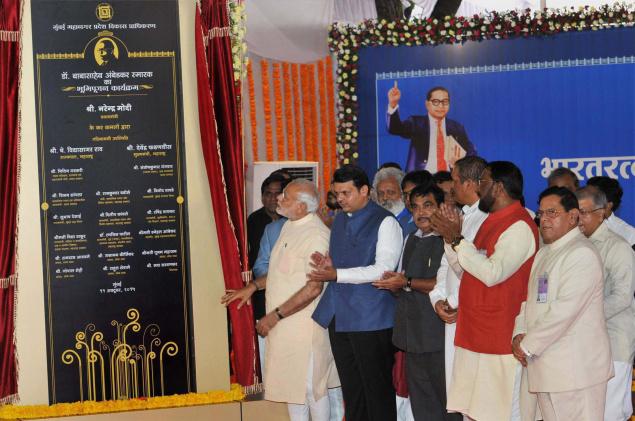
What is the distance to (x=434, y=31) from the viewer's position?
9.27m

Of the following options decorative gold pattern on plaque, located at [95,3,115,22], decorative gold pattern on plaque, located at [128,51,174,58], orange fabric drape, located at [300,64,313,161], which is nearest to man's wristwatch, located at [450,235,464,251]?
decorative gold pattern on plaque, located at [128,51,174,58]

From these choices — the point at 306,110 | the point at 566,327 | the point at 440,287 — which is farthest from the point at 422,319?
the point at 306,110

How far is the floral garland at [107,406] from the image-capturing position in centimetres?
527

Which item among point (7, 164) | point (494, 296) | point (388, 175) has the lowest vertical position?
point (494, 296)

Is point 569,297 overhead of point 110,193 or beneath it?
beneath

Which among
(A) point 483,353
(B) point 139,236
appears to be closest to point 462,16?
(B) point 139,236

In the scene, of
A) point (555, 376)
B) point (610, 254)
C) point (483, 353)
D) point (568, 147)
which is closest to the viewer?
point (555, 376)

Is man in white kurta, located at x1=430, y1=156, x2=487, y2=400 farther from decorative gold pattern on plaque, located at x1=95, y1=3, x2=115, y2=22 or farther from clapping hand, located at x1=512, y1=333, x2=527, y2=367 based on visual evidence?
decorative gold pattern on plaque, located at x1=95, y1=3, x2=115, y2=22

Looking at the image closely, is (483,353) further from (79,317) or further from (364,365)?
(79,317)

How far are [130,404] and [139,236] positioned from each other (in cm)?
97

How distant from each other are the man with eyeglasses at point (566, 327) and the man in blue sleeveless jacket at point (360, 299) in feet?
3.47

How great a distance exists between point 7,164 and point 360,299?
2124 mm

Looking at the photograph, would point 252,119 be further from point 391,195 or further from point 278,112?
point 391,195

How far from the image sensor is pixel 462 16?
30.8ft
